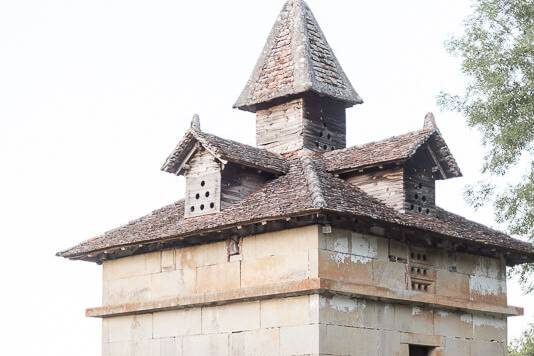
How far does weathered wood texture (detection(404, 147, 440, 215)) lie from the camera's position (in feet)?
72.8

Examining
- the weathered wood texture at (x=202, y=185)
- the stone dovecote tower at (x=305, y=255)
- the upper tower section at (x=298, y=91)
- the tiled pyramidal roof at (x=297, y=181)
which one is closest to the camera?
the stone dovecote tower at (x=305, y=255)

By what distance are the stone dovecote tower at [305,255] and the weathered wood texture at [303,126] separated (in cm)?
4

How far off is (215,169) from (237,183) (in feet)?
1.80

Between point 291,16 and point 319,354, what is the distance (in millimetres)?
10386

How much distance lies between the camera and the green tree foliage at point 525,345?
27.7 m

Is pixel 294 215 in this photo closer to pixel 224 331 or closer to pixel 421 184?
pixel 224 331

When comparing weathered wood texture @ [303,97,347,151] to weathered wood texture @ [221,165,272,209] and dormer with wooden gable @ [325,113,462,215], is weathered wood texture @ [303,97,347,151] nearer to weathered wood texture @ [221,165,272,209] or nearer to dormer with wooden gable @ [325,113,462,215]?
dormer with wooden gable @ [325,113,462,215]

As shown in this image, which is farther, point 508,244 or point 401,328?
point 508,244

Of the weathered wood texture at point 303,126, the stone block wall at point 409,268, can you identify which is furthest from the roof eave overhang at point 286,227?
the weathered wood texture at point 303,126

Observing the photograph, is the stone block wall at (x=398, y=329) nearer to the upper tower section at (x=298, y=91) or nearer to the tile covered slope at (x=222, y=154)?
the tile covered slope at (x=222, y=154)

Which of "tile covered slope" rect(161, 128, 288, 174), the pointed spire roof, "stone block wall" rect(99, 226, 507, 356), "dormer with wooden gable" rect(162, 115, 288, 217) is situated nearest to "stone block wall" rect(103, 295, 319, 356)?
"stone block wall" rect(99, 226, 507, 356)

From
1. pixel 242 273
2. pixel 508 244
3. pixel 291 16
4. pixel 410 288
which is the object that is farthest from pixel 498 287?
pixel 291 16

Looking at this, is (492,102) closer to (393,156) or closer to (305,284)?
(393,156)

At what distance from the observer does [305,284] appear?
1948 centimetres
